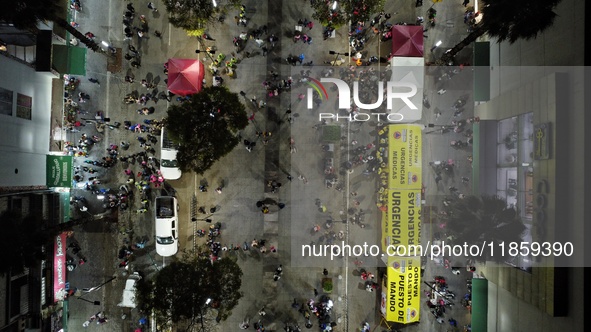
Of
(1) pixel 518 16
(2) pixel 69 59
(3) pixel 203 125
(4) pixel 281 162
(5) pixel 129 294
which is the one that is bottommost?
(5) pixel 129 294

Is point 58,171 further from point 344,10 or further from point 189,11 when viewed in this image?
point 344,10

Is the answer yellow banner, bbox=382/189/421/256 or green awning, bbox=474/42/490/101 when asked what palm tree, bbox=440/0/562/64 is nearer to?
green awning, bbox=474/42/490/101

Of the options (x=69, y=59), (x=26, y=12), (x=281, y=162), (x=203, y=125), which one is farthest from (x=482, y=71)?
(x=69, y=59)

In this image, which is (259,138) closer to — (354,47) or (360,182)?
(360,182)

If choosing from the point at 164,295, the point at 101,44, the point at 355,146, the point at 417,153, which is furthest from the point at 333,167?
the point at 101,44

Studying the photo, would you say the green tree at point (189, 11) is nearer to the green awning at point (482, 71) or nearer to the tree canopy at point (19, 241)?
the tree canopy at point (19, 241)

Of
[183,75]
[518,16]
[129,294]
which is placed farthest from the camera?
[129,294]

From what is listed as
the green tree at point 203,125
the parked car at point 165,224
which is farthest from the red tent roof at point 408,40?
the parked car at point 165,224
